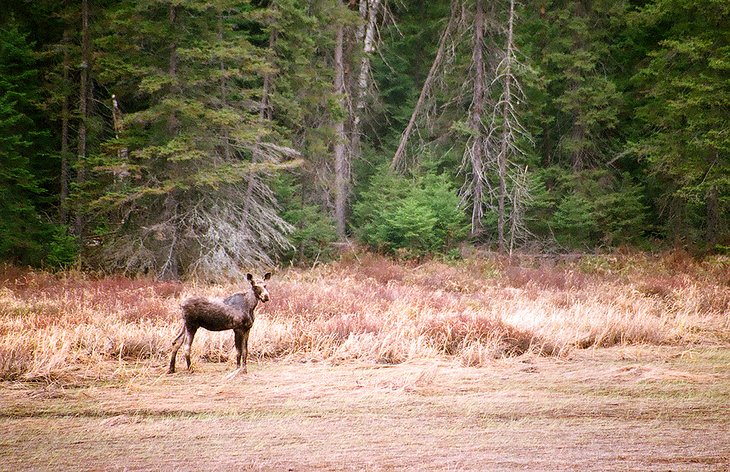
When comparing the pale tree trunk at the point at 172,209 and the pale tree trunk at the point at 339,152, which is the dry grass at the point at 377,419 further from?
the pale tree trunk at the point at 339,152

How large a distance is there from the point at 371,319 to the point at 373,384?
268 cm

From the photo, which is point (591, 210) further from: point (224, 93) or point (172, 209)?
point (172, 209)

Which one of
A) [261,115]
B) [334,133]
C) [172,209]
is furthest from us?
[334,133]

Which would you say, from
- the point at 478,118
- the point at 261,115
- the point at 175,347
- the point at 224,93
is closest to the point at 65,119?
the point at 224,93

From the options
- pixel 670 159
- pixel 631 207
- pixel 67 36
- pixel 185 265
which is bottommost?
pixel 185 265

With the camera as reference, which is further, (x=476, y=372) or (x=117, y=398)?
(x=476, y=372)

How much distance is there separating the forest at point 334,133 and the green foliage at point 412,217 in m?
0.09

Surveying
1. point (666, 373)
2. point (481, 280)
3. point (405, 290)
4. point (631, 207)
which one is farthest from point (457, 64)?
point (666, 373)

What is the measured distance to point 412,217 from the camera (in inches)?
781

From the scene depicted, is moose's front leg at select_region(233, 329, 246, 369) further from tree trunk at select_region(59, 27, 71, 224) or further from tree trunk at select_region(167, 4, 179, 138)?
tree trunk at select_region(59, 27, 71, 224)

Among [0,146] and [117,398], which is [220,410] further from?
[0,146]

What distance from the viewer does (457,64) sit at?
24406mm

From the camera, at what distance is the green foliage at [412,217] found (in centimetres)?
2000

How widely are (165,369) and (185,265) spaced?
9129 millimetres
